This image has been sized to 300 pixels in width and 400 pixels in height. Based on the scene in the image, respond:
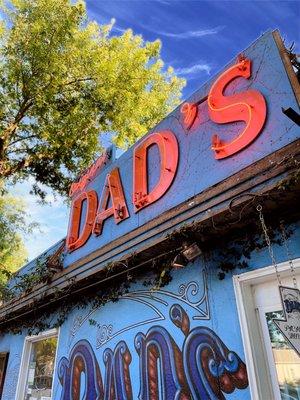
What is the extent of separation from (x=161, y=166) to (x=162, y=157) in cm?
15

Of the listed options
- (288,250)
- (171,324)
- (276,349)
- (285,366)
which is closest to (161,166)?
(171,324)

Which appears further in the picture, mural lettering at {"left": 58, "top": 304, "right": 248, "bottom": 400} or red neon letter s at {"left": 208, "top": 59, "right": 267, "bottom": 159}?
red neon letter s at {"left": 208, "top": 59, "right": 267, "bottom": 159}

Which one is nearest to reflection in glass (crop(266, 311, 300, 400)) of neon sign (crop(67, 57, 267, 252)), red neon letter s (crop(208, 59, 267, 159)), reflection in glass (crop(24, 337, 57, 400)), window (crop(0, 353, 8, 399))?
red neon letter s (crop(208, 59, 267, 159))

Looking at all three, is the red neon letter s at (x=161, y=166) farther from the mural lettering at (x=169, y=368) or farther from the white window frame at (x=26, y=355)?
the white window frame at (x=26, y=355)

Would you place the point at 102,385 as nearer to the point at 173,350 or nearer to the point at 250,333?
the point at 173,350

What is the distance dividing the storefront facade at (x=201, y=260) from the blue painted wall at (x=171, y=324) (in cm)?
2

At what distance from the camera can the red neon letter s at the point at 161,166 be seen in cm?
522

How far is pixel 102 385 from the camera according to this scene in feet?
16.6

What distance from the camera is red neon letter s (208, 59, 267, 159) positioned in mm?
4043

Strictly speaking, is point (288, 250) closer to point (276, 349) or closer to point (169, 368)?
point (276, 349)

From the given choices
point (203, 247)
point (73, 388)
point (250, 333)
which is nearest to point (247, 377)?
point (250, 333)

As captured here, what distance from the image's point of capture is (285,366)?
331 centimetres

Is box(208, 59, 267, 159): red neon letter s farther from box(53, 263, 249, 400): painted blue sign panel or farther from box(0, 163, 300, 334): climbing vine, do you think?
box(53, 263, 249, 400): painted blue sign panel

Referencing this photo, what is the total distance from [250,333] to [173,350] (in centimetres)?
111
